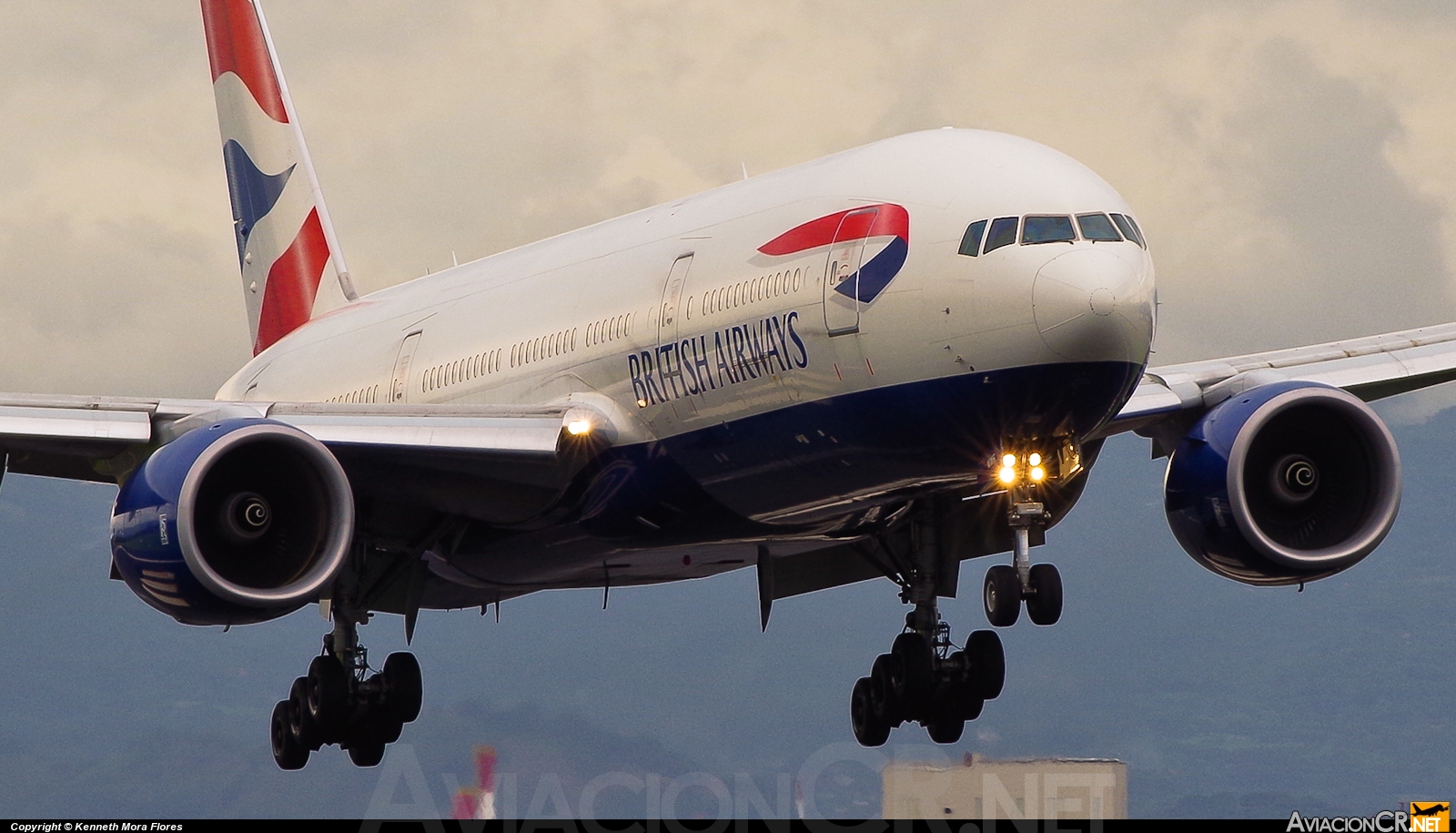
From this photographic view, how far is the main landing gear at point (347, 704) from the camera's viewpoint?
26188mm

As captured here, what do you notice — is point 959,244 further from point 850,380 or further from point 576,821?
point 576,821

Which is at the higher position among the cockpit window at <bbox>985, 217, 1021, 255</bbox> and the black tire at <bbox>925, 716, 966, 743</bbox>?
the cockpit window at <bbox>985, 217, 1021, 255</bbox>

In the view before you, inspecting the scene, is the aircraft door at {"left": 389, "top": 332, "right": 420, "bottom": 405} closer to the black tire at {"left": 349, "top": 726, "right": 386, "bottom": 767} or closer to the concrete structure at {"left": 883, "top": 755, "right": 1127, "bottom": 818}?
the black tire at {"left": 349, "top": 726, "right": 386, "bottom": 767}

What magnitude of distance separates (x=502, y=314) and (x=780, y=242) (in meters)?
5.66

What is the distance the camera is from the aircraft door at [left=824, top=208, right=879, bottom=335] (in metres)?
19.8

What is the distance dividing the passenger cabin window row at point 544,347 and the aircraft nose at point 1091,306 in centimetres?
688

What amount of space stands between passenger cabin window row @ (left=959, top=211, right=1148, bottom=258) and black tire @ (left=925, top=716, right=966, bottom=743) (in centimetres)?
787

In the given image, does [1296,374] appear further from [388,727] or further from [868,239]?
[388,727]

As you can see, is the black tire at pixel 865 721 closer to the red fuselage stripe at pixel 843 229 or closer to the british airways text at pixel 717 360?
the british airways text at pixel 717 360

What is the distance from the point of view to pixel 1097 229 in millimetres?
18875

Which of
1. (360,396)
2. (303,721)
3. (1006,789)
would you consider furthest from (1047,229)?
(1006,789)

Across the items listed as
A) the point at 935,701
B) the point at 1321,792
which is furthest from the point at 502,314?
the point at 1321,792

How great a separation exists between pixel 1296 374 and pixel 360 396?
11.7 m

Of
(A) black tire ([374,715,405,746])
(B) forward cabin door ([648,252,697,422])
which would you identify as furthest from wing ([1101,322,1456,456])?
(A) black tire ([374,715,405,746])
